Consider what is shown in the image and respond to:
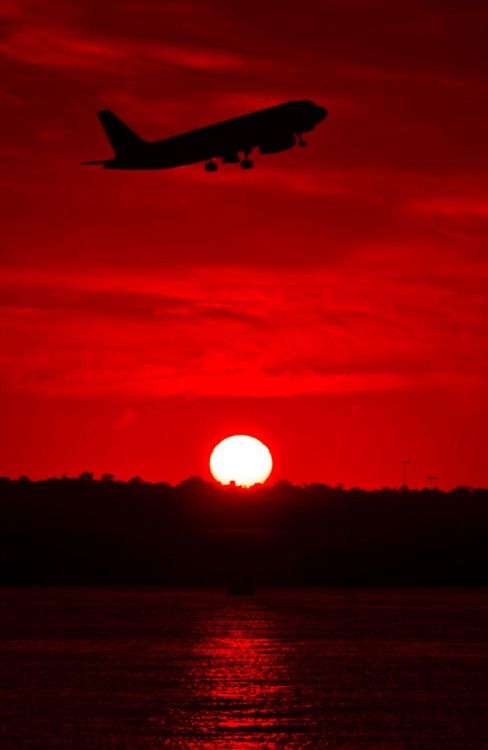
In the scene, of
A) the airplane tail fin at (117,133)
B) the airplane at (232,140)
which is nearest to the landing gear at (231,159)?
the airplane at (232,140)

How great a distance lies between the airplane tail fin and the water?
4801 cm

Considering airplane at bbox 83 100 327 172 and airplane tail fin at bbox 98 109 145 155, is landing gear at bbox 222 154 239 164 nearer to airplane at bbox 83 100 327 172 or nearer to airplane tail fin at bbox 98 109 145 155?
airplane at bbox 83 100 327 172

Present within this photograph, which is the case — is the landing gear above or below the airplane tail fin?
below

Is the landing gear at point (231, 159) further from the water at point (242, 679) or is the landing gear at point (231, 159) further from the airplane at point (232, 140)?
the water at point (242, 679)

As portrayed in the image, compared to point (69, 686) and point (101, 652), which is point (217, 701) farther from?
point (101, 652)

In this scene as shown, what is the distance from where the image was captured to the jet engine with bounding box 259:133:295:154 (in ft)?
403

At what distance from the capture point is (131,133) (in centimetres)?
16062

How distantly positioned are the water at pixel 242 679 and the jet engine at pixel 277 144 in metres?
36.7

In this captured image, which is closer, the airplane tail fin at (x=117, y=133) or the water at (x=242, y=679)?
the water at (x=242, y=679)

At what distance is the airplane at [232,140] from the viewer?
124938mm

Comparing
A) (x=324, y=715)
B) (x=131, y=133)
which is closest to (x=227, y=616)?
(x=131, y=133)

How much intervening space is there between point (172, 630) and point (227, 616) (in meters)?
18.6

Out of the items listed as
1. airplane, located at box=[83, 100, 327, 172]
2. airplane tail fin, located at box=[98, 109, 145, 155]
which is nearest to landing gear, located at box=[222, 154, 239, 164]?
airplane, located at box=[83, 100, 327, 172]

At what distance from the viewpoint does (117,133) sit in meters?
162
